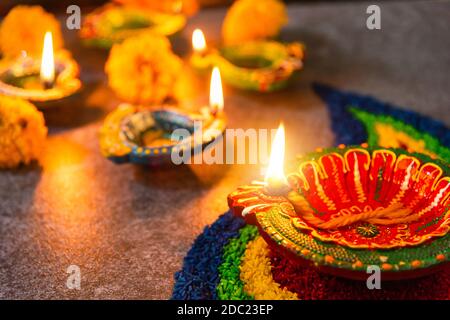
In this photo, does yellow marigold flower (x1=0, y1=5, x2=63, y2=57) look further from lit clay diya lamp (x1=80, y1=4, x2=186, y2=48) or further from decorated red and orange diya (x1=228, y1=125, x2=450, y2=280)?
decorated red and orange diya (x1=228, y1=125, x2=450, y2=280)

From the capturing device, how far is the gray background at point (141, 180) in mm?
1403

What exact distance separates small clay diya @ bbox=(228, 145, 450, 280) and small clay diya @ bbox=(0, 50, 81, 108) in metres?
0.97

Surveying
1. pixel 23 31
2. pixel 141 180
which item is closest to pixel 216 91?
pixel 141 180

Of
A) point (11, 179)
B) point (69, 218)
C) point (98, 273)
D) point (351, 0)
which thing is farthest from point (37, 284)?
point (351, 0)

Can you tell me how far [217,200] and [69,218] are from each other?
0.45 meters

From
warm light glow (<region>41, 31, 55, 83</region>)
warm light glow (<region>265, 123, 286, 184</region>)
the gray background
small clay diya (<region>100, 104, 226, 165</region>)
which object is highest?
warm light glow (<region>41, 31, 55, 83</region>)

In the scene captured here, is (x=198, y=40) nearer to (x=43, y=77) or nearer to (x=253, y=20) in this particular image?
(x=253, y=20)

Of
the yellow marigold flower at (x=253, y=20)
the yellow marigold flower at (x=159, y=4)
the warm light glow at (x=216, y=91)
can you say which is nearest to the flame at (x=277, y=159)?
the warm light glow at (x=216, y=91)

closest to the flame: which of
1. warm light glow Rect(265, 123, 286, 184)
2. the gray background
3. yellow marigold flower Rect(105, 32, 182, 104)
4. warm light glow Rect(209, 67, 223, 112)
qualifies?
warm light glow Rect(265, 123, 286, 184)

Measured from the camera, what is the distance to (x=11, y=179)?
175 cm

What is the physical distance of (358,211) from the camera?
1386 millimetres

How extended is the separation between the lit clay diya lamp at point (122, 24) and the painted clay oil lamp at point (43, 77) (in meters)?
0.27

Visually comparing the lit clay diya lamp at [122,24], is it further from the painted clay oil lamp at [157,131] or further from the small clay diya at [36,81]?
the painted clay oil lamp at [157,131]

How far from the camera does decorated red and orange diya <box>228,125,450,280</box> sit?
3.68 ft
